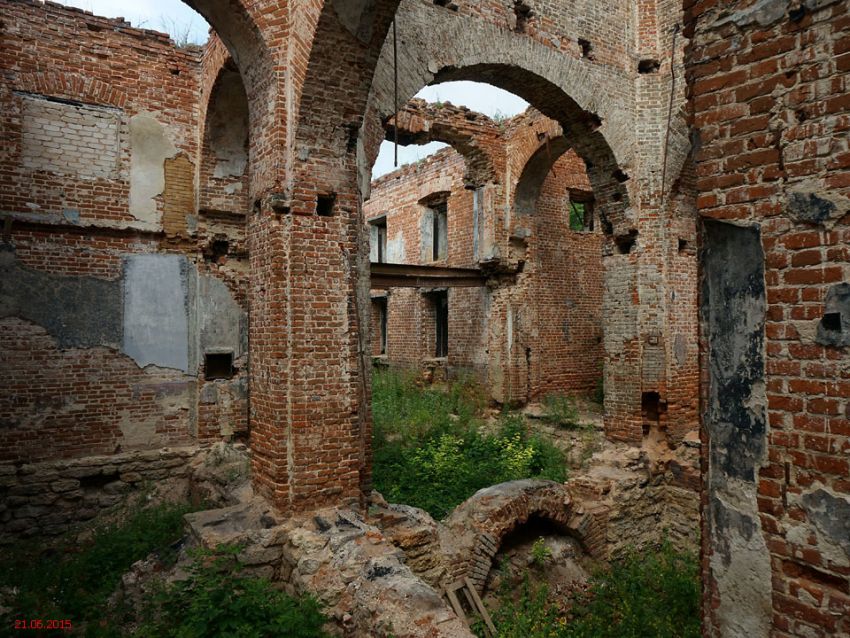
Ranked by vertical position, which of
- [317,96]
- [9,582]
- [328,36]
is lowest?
[9,582]

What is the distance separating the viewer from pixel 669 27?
919cm

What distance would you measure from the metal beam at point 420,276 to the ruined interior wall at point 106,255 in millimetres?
2444

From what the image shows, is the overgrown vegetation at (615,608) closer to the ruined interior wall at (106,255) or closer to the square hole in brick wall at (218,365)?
the ruined interior wall at (106,255)

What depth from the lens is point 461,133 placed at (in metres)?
11.6

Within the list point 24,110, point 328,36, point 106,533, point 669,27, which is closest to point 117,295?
point 24,110

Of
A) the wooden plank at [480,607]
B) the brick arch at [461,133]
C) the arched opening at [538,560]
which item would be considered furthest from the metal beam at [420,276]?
the wooden plank at [480,607]

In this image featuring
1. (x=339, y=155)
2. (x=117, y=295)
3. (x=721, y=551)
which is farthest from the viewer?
(x=117, y=295)

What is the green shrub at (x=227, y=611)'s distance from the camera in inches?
154

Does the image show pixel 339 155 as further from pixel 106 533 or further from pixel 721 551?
pixel 106 533

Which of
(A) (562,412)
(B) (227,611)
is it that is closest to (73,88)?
(B) (227,611)

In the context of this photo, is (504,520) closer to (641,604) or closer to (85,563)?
(641,604)

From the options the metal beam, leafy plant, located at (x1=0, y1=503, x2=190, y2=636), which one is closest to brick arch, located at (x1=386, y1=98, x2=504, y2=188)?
→ the metal beam

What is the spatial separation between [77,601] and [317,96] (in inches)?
221

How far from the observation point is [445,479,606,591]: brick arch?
21.1 ft
